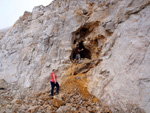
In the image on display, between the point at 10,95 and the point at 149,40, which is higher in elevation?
the point at 149,40

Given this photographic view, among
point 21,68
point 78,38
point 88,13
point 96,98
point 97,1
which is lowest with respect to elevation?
point 96,98

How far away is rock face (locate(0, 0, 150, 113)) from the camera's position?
4.19 meters

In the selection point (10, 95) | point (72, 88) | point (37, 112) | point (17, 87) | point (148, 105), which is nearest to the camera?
point (148, 105)

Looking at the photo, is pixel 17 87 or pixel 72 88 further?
pixel 17 87

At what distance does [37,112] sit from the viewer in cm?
423

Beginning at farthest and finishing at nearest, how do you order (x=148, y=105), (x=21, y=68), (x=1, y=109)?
(x=21, y=68), (x=1, y=109), (x=148, y=105)

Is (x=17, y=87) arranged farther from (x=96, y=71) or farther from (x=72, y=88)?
(x=96, y=71)

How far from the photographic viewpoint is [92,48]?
8039 mm

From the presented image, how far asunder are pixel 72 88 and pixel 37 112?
2027 millimetres

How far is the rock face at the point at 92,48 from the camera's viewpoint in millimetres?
4186

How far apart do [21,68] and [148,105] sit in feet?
26.8

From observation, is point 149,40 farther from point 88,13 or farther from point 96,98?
point 88,13

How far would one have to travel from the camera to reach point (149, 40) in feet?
14.0

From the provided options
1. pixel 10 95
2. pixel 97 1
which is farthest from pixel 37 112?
pixel 97 1
